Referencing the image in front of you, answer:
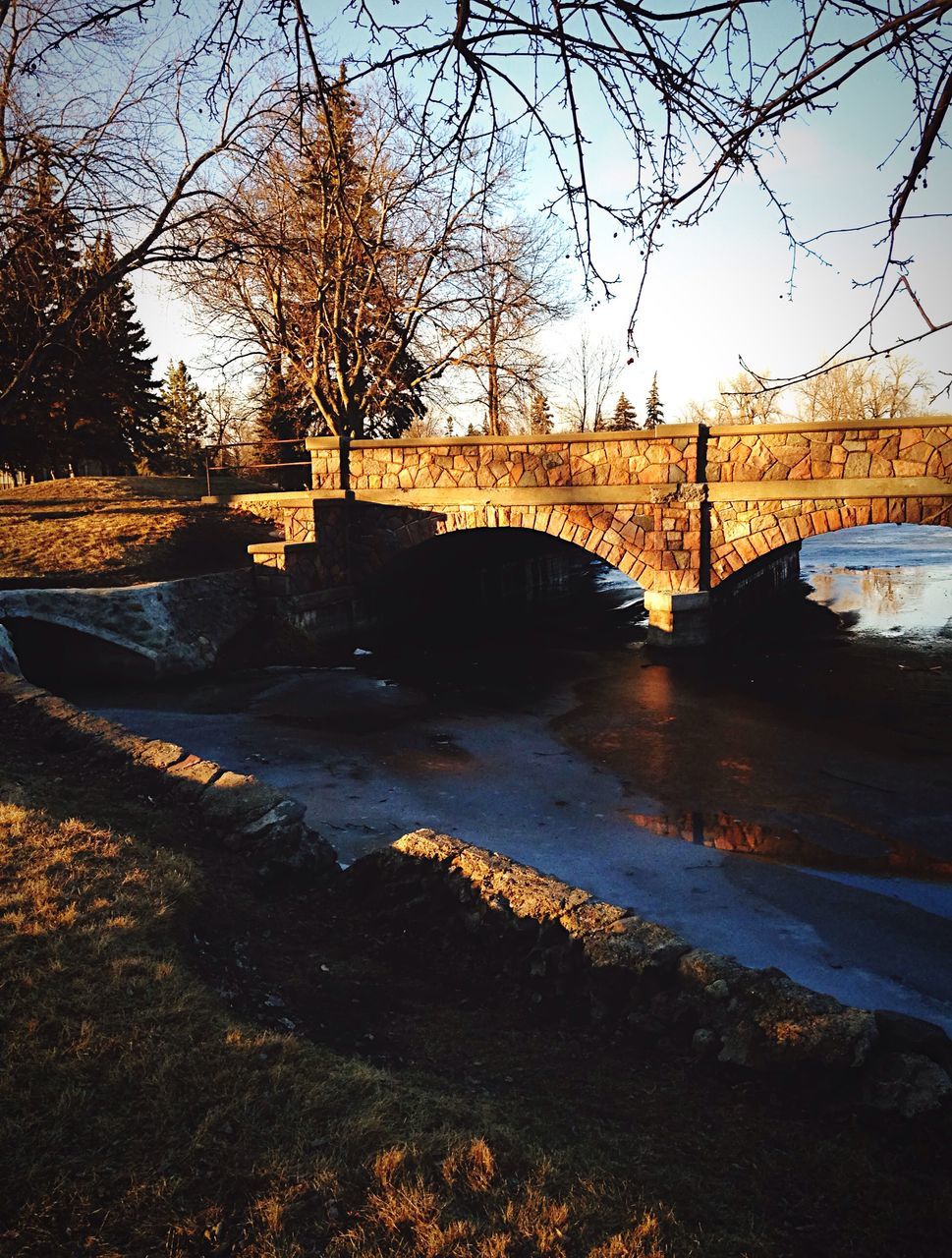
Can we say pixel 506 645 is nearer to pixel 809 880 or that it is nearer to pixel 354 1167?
pixel 809 880

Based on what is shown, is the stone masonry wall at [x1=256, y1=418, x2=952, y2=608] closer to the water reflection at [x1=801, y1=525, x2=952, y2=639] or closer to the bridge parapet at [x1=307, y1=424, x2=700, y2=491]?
the bridge parapet at [x1=307, y1=424, x2=700, y2=491]

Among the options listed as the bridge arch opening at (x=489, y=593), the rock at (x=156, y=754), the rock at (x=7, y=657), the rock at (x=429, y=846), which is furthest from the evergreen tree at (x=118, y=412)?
the rock at (x=429, y=846)

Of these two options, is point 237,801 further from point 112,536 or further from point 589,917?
point 112,536

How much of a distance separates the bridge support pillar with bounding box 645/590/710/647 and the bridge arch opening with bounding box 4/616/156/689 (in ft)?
30.2

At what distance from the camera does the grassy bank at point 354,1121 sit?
2.36 meters

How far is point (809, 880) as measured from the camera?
6.34 meters

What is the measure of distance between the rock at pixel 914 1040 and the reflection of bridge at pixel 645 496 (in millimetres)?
11612

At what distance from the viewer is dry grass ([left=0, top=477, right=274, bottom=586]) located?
1397 centimetres

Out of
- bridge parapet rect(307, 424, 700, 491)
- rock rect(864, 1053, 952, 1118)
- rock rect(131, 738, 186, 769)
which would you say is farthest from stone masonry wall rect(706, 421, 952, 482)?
rock rect(864, 1053, 952, 1118)

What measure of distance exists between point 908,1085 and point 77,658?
1243 cm

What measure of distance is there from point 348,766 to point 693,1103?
6.36 metres

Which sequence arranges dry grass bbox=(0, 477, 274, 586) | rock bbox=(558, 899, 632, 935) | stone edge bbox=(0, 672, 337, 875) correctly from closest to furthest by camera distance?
rock bbox=(558, 899, 632, 935), stone edge bbox=(0, 672, 337, 875), dry grass bbox=(0, 477, 274, 586)

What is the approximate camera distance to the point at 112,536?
1548 centimetres

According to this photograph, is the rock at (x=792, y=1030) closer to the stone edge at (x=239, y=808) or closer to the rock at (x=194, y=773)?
the stone edge at (x=239, y=808)
